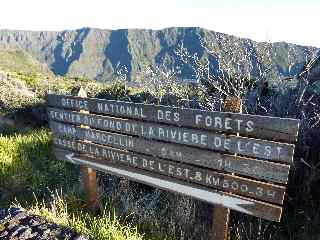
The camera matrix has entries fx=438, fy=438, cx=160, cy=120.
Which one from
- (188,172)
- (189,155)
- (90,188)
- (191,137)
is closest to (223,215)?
(188,172)

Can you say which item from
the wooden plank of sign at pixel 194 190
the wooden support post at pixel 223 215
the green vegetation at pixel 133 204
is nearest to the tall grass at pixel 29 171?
the green vegetation at pixel 133 204

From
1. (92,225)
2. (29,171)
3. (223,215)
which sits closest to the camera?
(223,215)

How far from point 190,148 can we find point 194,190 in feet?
1.24

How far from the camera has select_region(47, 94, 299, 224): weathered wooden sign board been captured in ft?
11.2

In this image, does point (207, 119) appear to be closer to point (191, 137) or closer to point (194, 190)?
point (191, 137)

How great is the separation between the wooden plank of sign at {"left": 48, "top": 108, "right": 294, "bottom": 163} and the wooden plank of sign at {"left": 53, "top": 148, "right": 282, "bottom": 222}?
38 centimetres

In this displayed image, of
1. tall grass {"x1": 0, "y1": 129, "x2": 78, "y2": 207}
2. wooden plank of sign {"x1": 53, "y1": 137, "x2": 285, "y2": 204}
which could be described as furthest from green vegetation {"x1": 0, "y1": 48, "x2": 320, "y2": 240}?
wooden plank of sign {"x1": 53, "y1": 137, "x2": 285, "y2": 204}

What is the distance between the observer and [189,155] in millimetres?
3893

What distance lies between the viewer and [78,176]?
239 inches

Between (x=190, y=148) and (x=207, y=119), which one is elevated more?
(x=207, y=119)

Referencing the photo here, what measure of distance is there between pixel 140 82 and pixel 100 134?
Answer: 10.2ft

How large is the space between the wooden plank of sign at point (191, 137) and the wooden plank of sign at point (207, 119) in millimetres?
53

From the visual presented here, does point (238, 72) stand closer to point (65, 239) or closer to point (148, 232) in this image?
point (148, 232)

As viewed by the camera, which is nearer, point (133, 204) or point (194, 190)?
point (194, 190)
